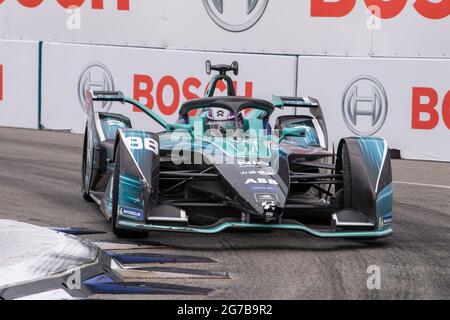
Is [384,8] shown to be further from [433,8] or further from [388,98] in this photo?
[388,98]

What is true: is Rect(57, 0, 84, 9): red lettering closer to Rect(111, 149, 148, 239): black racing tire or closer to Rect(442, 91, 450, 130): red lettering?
Rect(442, 91, 450, 130): red lettering

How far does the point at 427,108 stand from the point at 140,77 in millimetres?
4241

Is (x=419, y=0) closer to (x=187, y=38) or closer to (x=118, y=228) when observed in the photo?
(x=187, y=38)

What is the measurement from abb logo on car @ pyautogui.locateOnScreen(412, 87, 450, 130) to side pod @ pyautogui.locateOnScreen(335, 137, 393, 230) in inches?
178

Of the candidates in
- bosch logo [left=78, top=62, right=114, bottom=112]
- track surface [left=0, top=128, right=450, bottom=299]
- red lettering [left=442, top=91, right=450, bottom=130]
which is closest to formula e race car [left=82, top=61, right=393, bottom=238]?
track surface [left=0, top=128, right=450, bottom=299]

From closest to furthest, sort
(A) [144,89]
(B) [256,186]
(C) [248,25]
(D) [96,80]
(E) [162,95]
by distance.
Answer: (B) [256,186] → (C) [248,25] → (E) [162,95] → (A) [144,89] → (D) [96,80]

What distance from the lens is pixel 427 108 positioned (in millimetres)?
13625

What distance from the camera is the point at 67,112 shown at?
1622cm

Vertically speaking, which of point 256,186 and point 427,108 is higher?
point 427,108

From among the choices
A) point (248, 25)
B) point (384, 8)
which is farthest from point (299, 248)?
point (248, 25)

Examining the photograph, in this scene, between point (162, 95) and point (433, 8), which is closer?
point (433, 8)

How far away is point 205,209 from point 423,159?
5.75 metres

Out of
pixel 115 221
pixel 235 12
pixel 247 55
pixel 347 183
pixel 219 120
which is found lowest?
pixel 115 221
